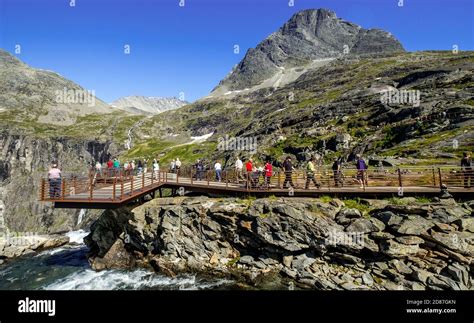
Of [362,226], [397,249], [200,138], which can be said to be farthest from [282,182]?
[200,138]

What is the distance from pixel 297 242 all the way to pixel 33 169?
152543 millimetres

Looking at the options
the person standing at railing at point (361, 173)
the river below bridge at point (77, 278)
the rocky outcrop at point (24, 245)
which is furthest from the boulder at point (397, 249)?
the rocky outcrop at point (24, 245)

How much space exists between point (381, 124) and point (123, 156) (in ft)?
407

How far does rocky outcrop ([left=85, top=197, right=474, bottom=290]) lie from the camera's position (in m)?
18.6

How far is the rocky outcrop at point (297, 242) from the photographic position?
61.2 feet

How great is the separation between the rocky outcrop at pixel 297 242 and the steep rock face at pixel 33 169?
302ft

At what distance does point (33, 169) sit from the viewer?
138250 mm

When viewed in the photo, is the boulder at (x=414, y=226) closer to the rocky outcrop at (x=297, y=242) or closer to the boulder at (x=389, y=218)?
the rocky outcrop at (x=297, y=242)

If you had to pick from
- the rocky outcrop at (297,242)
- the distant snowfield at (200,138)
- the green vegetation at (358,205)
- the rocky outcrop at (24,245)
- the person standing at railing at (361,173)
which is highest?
the distant snowfield at (200,138)

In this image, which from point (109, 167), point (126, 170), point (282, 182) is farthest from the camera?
point (109, 167)

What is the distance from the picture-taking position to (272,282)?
2123 centimetres

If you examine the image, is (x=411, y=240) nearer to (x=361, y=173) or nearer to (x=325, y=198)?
(x=325, y=198)

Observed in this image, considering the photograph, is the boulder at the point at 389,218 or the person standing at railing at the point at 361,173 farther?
the person standing at railing at the point at 361,173
